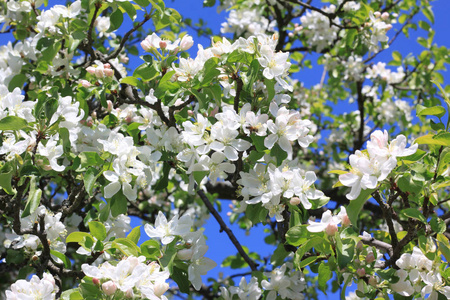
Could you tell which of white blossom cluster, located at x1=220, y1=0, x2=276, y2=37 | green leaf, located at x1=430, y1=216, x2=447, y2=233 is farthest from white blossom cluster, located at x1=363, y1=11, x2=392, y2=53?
green leaf, located at x1=430, y1=216, x2=447, y2=233

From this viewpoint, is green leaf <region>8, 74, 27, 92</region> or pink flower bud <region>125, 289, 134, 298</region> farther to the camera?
green leaf <region>8, 74, 27, 92</region>

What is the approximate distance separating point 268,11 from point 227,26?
19.6 inches

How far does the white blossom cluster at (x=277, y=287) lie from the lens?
212 cm

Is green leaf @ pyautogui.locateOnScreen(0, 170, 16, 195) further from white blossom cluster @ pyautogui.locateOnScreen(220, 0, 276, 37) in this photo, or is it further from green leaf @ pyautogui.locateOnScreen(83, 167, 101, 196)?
white blossom cluster @ pyautogui.locateOnScreen(220, 0, 276, 37)

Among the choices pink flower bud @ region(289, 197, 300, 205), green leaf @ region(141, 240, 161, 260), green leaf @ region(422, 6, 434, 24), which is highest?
green leaf @ region(422, 6, 434, 24)

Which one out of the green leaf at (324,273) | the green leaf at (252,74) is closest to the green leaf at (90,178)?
the green leaf at (252,74)

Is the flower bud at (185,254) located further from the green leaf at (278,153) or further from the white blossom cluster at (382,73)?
the white blossom cluster at (382,73)

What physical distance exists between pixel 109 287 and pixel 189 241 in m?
0.42

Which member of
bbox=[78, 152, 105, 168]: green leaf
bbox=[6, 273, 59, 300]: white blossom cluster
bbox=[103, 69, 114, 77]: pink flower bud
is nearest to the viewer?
bbox=[6, 273, 59, 300]: white blossom cluster

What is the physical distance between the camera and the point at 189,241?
1851 mm

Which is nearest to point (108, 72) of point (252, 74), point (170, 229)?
point (252, 74)

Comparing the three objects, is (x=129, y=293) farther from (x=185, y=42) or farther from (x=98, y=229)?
(x=185, y=42)

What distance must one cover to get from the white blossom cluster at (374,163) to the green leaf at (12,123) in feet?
3.79

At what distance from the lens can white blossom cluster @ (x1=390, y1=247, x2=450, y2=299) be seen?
167 cm
